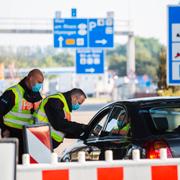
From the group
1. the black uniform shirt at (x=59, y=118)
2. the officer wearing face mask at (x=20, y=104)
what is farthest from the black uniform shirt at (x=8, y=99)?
the black uniform shirt at (x=59, y=118)

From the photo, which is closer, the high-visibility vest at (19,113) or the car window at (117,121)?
the car window at (117,121)

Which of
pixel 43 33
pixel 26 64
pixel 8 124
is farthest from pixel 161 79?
pixel 26 64

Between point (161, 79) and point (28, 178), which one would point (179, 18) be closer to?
point (28, 178)

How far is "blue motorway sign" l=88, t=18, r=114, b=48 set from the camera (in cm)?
3797

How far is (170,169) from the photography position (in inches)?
284

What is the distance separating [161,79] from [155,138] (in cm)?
3912

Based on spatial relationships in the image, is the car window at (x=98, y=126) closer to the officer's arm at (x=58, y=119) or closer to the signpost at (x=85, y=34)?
the officer's arm at (x=58, y=119)

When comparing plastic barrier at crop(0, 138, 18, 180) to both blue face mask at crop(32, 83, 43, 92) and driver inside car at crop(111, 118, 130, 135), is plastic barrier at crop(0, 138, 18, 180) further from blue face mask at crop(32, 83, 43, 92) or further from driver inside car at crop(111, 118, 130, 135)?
blue face mask at crop(32, 83, 43, 92)

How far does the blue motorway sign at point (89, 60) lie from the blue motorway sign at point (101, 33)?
1.38m

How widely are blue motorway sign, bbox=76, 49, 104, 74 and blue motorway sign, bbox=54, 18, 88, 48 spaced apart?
1.42 metres

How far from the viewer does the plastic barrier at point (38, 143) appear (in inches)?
375

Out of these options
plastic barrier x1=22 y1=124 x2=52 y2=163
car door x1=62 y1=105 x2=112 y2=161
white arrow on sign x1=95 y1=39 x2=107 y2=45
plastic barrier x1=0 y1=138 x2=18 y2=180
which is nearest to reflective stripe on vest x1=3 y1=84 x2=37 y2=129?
car door x1=62 y1=105 x2=112 y2=161

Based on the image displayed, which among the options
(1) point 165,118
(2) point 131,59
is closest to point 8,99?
(1) point 165,118

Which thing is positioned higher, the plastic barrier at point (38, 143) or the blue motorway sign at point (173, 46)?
the blue motorway sign at point (173, 46)
